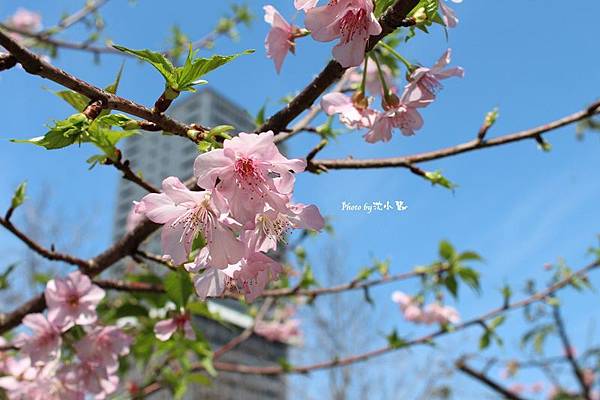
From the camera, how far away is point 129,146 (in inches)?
1499

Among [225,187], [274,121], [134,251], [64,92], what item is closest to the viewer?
[225,187]

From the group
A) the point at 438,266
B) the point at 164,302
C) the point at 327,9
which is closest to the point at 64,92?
the point at 327,9

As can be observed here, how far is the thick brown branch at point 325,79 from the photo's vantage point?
2.62ft

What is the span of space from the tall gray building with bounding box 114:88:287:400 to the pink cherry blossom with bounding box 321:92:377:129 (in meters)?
1.49

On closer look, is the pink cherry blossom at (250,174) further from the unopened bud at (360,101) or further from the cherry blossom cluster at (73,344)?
the cherry blossom cluster at (73,344)

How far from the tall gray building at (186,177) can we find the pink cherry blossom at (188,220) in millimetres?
1618

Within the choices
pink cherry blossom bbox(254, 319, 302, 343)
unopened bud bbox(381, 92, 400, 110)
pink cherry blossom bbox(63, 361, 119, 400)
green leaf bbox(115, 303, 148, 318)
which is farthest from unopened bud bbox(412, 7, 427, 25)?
pink cherry blossom bbox(254, 319, 302, 343)

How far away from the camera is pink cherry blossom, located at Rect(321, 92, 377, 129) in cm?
109

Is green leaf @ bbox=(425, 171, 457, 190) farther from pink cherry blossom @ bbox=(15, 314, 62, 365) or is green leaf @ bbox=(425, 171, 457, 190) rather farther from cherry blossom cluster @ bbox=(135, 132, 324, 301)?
pink cherry blossom @ bbox=(15, 314, 62, 365)

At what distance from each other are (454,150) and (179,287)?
0.71 m

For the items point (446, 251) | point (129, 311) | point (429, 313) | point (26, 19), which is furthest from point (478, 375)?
point (26, 19)

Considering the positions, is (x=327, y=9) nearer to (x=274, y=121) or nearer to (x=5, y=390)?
(x=274, y=121)

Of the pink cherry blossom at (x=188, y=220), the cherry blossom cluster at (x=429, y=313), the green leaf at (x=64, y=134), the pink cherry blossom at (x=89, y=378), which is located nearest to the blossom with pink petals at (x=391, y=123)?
the pink cherry blossom at (x=188, y=220)

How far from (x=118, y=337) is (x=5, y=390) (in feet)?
1.31
